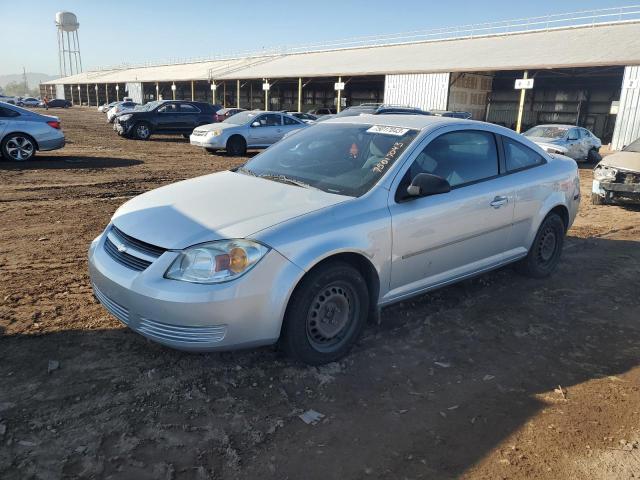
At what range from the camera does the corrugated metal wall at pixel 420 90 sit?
28.7m

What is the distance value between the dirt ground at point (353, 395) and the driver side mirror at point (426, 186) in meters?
1.13

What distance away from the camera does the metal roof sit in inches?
950

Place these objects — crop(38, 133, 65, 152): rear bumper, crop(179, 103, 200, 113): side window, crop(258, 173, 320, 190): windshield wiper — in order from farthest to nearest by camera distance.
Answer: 1. crop(179, 103, 200, 113): side window
2. crop(38, 133, 65, 152): rear bumper
3. crop(258, 173, 320, 190): windshield wiper

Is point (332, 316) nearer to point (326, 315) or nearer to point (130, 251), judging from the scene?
point (326, 315)

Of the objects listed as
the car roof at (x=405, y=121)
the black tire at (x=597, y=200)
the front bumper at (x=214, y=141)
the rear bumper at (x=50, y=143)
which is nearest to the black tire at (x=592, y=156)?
the black tire at (x=597, y=200)

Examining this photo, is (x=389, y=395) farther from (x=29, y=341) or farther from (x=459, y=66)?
(x=459, y=66)

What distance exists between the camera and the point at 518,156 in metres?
4.89

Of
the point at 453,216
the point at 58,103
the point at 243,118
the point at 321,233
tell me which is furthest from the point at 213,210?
the point at 58,103

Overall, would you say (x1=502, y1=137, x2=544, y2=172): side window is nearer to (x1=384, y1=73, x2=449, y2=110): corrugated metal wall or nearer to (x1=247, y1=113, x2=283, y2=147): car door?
(x1=247, y1=113, x2=283, y2=147): car door

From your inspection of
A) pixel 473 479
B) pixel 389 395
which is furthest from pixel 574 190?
pixel 473 479

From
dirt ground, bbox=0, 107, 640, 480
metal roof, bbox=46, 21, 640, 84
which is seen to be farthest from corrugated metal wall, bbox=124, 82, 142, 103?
dirt ground, bbox=0, 107, 640, 480

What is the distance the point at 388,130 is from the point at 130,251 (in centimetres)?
221

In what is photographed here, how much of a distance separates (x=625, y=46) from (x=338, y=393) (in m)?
26.9

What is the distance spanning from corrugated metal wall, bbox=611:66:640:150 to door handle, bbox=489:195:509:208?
845 inches
